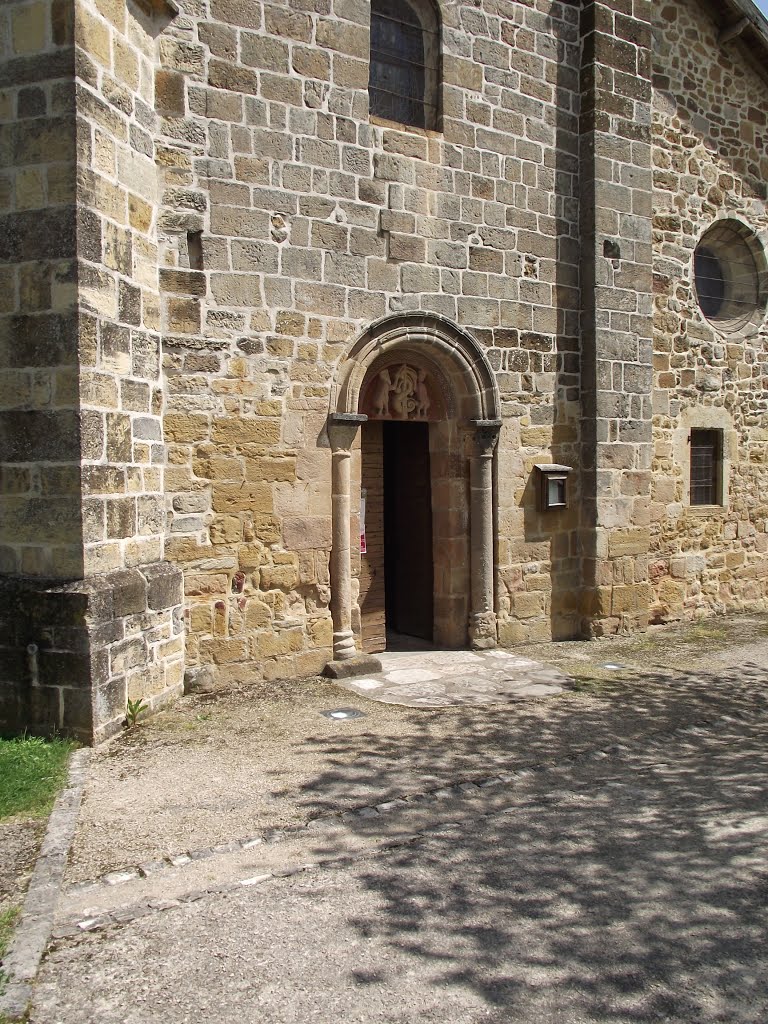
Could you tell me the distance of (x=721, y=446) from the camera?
33.3ft

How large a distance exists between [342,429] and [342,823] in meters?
3.65

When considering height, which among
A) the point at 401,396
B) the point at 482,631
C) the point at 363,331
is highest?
the point at 363,331

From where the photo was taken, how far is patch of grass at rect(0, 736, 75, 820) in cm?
417

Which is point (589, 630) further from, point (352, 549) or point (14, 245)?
point (14, 245)

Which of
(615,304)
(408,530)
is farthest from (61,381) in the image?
(615,304)

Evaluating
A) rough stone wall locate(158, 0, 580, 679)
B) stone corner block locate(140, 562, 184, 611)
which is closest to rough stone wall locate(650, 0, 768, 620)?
rough stone wall locate(158, 0, 580, 679)

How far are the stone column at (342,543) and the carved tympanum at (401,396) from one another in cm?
69

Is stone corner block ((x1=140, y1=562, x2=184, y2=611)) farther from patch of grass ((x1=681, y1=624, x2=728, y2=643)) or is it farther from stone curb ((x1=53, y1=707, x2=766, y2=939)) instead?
patch of grass ((x1=681, y1=624, x2=728, y2=643))

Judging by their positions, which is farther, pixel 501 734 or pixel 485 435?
pixel 485 435

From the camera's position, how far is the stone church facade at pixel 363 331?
5.17 meters

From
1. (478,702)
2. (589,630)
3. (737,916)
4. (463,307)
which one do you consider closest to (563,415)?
(463,307)

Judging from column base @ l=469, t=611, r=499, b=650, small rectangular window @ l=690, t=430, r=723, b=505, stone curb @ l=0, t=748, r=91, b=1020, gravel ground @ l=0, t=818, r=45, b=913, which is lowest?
gravel ground @ l=0, t=818, r=45, b=913

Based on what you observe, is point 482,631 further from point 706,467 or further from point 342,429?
point 706,467

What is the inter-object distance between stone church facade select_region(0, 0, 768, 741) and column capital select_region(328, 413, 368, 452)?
0.09ft
